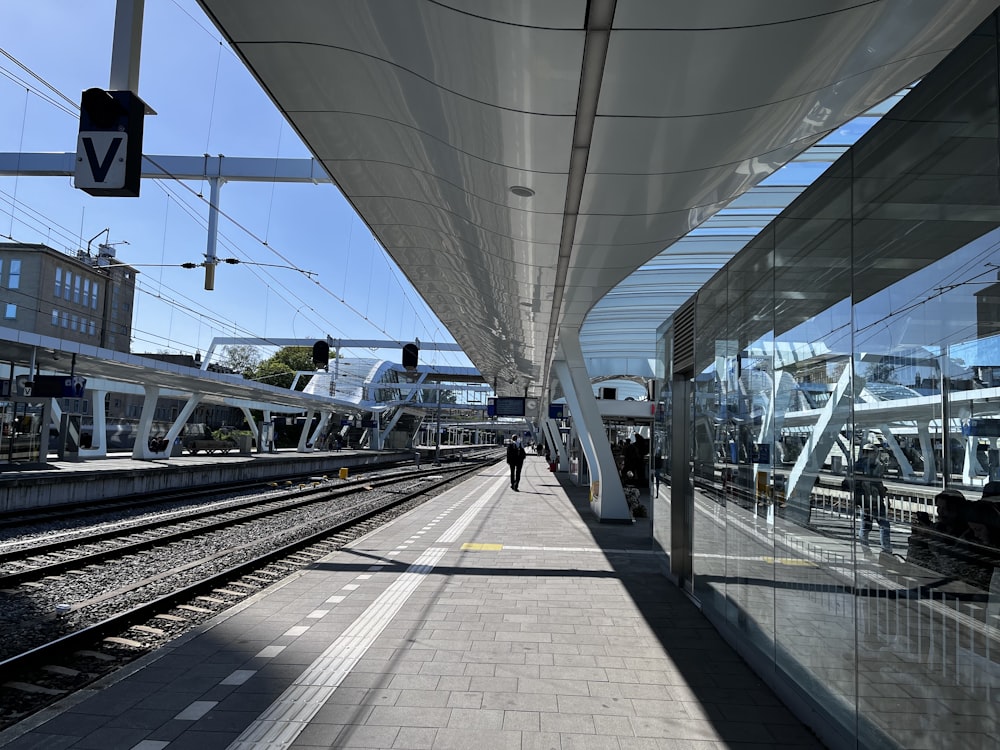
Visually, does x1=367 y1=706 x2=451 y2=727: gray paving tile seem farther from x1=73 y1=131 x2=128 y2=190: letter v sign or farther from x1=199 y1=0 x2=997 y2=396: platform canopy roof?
x1=73 y1=131 x2=128 y2=190: letter v sign

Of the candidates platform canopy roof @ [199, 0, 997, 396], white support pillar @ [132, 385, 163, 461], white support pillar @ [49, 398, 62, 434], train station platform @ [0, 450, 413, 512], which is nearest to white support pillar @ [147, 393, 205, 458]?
train station platform @ [0, 450, 413, 512]

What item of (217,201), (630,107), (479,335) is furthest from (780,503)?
(479,335)

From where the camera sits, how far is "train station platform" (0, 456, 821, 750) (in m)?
3.77

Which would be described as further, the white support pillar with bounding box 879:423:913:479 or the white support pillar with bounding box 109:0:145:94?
the white support pillar with bounding box 109:0:145:94

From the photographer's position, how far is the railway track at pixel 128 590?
518 cm

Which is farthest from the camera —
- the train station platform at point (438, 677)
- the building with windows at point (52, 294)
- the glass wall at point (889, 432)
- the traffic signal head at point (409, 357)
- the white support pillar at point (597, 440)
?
the building with windows at point (52, 294)

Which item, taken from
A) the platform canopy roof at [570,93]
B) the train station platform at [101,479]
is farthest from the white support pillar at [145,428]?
the platform canopy roof at [570,93]

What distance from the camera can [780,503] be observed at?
4637 millimetres

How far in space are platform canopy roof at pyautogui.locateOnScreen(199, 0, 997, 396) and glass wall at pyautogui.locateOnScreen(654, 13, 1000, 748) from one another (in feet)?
1.76

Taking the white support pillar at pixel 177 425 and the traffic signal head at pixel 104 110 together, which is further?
the white support pillar at pixel 177 425

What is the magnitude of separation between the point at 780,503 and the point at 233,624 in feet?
14.7

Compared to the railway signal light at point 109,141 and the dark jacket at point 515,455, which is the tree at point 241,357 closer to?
the dark jacket at point 515,455

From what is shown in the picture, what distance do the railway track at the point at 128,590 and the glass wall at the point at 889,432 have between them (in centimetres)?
473

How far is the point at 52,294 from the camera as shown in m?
52.2
